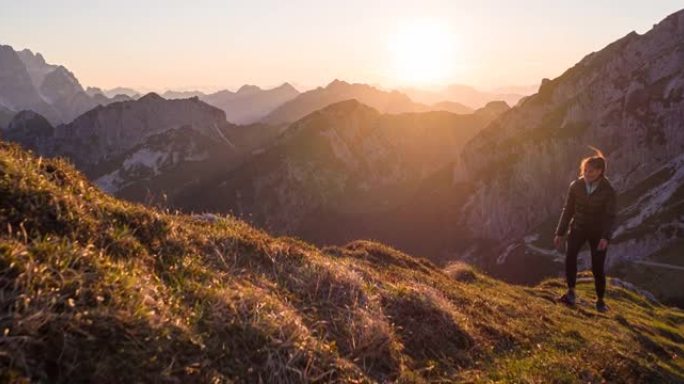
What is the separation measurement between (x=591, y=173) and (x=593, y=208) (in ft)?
3.60

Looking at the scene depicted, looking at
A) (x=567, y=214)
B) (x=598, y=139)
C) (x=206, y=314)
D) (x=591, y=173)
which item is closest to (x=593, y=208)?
(x=567, y=214)

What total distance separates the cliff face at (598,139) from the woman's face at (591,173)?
391ft

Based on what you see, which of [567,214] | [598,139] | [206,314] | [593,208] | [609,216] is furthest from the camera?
[598,139]

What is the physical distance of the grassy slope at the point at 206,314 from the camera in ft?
17.2

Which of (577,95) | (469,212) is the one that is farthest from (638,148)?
(469,212)

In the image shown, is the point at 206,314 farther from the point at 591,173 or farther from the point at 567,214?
the point at 567,214

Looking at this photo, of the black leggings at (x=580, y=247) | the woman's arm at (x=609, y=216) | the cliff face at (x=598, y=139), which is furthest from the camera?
the cliff face at (x=598, y=139)

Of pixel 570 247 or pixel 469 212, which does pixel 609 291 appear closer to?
pixel 570 247

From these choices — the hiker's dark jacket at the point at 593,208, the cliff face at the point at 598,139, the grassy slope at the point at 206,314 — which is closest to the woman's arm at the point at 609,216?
the hiker's dark jacket at the point at 593,208

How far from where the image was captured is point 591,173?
1591cm

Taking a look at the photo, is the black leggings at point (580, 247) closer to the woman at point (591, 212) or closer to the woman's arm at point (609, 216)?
the woman at point (591, 212)

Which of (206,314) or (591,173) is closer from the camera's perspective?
(206,314)

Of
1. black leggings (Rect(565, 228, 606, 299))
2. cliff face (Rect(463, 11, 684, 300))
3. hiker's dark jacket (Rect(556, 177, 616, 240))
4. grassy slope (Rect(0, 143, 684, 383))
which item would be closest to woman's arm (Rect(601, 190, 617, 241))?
hiker's dark jacket (Rect(556, 177, 616, 240))

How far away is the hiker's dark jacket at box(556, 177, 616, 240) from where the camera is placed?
52.1 ft
